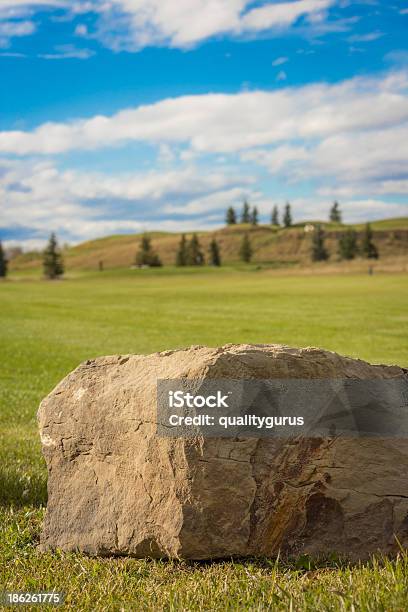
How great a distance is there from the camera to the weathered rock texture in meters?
5.05

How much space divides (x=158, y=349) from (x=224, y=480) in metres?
20.2

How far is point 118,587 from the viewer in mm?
4891

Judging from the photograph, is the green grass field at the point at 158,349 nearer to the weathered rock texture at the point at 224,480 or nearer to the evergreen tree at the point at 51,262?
the weathered rock texture at the point at 224,480

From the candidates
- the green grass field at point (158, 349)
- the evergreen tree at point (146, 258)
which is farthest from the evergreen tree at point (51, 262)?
the green grass field at point (158, 349)

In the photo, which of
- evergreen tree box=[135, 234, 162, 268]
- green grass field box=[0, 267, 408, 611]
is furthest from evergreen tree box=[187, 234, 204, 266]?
green grass field box=[0, 267, 408, 611]

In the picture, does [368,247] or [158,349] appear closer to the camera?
[158,349]

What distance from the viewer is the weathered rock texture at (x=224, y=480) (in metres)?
5.05

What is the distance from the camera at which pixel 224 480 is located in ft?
16.5

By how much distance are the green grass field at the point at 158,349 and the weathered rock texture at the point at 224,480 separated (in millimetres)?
214

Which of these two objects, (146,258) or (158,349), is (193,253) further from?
(158,349)

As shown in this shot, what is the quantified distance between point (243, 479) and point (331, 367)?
118 cm

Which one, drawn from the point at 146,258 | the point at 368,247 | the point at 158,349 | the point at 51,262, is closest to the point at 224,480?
the point at 158,349

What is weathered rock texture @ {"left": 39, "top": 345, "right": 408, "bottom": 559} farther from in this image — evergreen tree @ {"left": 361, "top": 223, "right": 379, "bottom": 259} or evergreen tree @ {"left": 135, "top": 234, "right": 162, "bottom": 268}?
evergreen tree @ {"left": 135, "top": 234, "right": 162, "bottom": 268}

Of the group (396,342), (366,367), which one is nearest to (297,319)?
(396,342)
